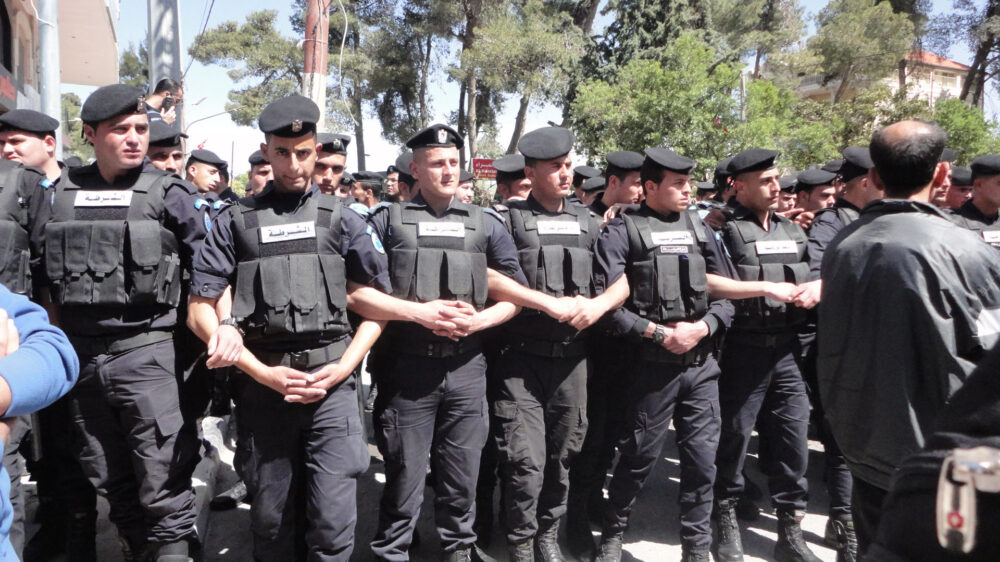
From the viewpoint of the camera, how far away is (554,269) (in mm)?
3699

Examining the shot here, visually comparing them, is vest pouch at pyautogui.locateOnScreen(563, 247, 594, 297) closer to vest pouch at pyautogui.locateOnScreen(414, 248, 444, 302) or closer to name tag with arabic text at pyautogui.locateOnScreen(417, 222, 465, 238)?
name tag with arabic text at pyautogui.locateOnScreen(417, 222, 465, 238)

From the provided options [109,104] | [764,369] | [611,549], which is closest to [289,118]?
[109,104]

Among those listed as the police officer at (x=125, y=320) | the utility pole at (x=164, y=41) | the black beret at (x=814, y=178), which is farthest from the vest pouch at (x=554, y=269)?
the utility pole at (x=164, y=41)

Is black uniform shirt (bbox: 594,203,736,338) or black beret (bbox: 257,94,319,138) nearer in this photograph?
black beret (bbox: 257,94,319,138)

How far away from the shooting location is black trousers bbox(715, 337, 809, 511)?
393 cm

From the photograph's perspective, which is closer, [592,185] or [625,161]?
[625,161]

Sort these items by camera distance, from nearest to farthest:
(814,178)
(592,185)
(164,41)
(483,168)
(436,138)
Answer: (436,138) → (814,178) → (592,185) → (164,41) → (483,168)

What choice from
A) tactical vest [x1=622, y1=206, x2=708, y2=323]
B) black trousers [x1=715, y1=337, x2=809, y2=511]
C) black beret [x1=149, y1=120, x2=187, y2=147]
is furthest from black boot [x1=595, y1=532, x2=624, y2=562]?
black beret [x1=149, y1=120, x2=187, y2=147]

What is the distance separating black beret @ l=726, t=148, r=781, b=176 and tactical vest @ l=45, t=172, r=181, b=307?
128 inches

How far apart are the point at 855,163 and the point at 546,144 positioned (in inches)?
96.4

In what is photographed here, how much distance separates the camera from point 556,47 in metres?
23.3

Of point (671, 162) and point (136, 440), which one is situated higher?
point (671, 162)

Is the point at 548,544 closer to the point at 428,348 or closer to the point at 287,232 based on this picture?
the point at 428,348

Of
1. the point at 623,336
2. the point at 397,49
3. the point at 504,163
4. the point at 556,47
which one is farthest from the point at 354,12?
the point at 623,336
